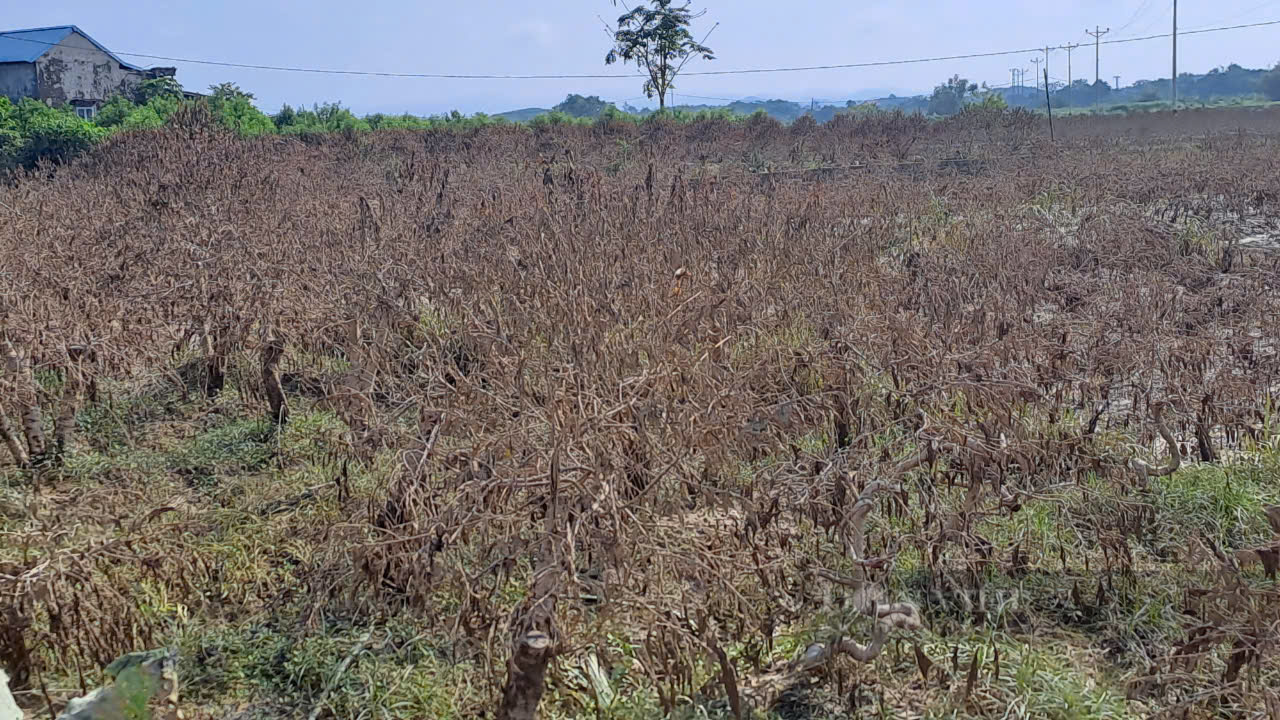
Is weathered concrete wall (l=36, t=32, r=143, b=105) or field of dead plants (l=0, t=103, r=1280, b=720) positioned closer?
field of dead plants (l=0, t=103, r=1280, b=720)

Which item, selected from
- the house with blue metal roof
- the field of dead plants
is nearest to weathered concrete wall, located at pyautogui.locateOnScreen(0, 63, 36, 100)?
the house with blue metal roof

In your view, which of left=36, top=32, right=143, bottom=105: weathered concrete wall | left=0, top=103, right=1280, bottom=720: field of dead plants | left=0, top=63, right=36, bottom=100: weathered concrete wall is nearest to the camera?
left=0, top=103, right=1280, bottom=720: field of dead plants

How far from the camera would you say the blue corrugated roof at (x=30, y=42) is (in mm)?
34500

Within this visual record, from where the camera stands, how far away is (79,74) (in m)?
36.1

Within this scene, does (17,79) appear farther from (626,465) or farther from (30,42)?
(626,465)

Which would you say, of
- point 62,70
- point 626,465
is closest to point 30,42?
point 62,70

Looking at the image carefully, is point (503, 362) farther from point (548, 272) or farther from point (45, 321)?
point (45, 321)

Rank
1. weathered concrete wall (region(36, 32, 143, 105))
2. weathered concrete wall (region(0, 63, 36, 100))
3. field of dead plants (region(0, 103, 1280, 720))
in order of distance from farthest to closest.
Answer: weathered concrete wall (region(36, 32, 143, 105)) → weathered concrete wall (region(0, 63, 36, 100)) → field of dead plants (region(0, 103, 1280, 720))

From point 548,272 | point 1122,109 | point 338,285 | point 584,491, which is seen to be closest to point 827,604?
point 584,491

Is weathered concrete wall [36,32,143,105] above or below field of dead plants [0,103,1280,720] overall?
above

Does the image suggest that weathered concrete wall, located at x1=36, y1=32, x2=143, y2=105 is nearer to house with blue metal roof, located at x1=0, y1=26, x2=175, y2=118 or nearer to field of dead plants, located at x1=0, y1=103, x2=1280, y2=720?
house with blue metal roof, located at x1=0, y1=26, x2=175, y2=118

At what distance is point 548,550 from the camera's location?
3.02 metres

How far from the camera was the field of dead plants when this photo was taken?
313 centimetres

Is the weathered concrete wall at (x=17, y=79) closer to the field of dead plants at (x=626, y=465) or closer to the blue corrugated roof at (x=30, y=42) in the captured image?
the blue corrugated roof at (x=30, y=42)
